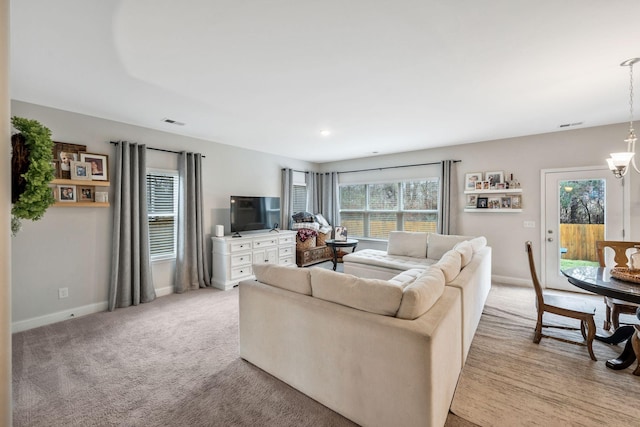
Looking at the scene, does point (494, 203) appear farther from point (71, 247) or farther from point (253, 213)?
point (71, 247)

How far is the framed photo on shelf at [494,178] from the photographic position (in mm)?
4875

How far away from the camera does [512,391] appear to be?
81.6 inches

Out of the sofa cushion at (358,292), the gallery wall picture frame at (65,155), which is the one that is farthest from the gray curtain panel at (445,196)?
the gallery wall picture frame at (65,155)

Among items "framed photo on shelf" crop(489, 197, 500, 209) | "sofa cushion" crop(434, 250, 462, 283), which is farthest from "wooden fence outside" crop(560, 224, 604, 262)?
"sofa cushion" crop(434, 250, 462, 283)

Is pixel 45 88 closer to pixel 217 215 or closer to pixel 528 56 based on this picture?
pixel 217 215

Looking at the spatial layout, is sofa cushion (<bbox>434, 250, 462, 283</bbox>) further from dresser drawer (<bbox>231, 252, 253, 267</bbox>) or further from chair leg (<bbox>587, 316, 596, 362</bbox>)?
dresser drawer (<bbox>231, 252, 253, 267</bbox>)

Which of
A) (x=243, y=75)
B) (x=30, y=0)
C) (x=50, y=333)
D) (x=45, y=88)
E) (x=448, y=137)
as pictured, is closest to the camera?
(x=30, y=0)

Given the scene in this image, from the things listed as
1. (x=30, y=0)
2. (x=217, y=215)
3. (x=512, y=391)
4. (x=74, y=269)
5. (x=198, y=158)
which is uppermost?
(x=30, y=0)

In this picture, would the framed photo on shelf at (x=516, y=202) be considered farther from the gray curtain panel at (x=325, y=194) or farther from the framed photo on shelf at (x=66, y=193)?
the framed photo on shelf at (x=66, y=193)

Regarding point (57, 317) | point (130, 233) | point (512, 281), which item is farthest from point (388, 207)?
point (57, 317)

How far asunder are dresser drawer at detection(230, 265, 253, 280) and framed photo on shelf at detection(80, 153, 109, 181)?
223 centimetres

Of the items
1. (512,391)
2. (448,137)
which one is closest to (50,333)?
(512,391)

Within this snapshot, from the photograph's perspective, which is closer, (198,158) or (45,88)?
(45,88)

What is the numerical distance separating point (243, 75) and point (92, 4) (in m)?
1.08
